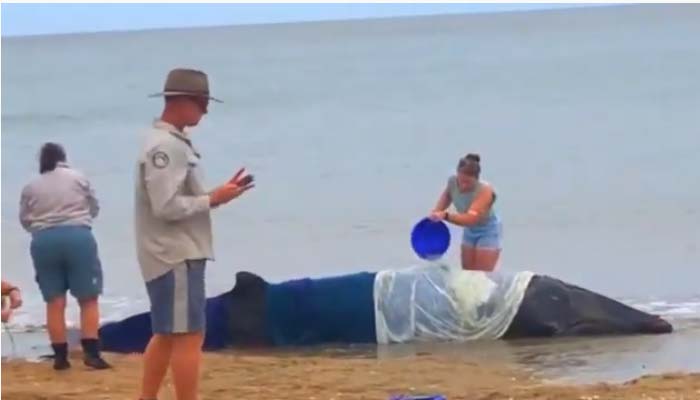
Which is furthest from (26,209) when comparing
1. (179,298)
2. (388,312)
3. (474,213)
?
(474,213)

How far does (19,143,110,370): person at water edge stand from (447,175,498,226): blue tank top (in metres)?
3.23

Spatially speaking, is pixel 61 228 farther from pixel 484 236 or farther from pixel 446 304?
pixel 484 236

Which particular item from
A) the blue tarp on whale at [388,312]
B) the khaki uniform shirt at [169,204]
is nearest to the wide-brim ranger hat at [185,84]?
the khaki uniform shirt at [169,204]

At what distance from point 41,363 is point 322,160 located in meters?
21.4

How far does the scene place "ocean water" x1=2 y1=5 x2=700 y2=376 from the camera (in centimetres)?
1773

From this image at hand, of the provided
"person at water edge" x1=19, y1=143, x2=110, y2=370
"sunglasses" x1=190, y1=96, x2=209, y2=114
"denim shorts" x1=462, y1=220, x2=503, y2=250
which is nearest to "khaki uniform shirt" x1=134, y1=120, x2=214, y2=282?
"sunglasses" x1=190, y1=96, x2=209, y2=114

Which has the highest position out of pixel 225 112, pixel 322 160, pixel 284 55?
pixel 284 55

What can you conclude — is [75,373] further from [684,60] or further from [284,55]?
[284,55]

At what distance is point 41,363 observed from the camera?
37.2 ft

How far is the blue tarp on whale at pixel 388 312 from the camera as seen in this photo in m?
12.0

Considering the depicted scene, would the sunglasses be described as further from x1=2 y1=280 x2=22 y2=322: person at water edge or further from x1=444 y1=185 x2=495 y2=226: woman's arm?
x1=444 y1=185 x2=495 y2=226: woman's arm

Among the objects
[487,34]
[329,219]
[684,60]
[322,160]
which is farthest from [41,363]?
[487,34]

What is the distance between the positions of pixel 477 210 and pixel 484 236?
315 millimetres

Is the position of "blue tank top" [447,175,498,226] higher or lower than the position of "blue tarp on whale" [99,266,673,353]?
higher
